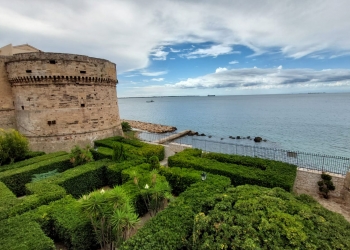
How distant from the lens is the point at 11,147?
15195 mm

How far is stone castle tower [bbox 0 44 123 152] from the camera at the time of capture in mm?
18344

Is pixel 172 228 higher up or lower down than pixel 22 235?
higher up

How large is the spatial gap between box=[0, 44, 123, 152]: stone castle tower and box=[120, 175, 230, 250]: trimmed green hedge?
52.7 feet

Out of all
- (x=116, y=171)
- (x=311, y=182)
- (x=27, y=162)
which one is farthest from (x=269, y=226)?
(x=27, y=162)

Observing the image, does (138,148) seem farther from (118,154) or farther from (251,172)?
(251,172)

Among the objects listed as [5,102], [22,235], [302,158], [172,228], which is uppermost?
[5,102]

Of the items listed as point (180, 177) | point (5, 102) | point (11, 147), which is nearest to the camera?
point (180, 177)

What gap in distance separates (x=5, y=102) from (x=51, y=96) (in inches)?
216

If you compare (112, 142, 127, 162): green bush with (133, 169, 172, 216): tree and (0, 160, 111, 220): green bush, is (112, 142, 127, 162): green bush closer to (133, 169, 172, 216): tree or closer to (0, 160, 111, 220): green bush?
(0, 160, 111, 220): green bush

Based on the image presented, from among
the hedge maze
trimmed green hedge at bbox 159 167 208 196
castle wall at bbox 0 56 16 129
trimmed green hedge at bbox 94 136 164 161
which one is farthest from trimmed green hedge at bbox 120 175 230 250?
castle wall at bbox 0 56 16 129

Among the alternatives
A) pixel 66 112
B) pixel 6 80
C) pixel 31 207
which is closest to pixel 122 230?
pixel 31 207

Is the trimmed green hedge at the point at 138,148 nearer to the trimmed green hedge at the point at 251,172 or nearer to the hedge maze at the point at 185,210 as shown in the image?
the hedge maze at the point at 185,210

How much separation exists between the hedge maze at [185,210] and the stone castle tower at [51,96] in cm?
586

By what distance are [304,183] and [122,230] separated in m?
11.7
